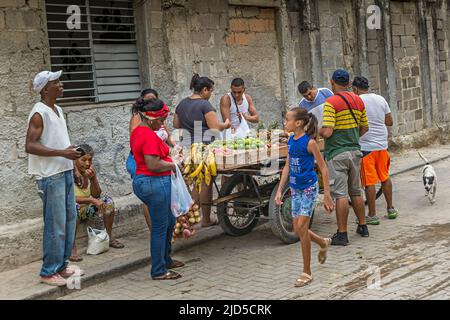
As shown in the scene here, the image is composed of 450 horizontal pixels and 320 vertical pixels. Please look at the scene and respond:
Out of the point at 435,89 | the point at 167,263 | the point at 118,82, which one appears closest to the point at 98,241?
the point at 167,263

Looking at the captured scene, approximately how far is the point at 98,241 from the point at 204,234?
1355mm

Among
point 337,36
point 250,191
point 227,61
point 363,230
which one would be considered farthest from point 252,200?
point 337,36

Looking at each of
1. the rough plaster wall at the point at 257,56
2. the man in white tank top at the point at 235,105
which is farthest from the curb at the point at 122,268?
the rough plaster wall at the point at 257,56

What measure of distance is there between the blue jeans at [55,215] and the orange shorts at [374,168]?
3.88 m

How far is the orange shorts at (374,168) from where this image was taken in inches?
315

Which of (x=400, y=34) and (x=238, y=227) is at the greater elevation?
(x=400, y=34)

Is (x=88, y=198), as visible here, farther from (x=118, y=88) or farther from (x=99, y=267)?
(x=118, y=88)

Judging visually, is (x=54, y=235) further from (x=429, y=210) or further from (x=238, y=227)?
(x=429, y=210)

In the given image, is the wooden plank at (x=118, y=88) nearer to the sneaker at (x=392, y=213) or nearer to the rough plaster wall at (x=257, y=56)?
the rough plaster wall at (x=257, y=56)

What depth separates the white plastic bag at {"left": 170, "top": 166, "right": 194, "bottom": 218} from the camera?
19.5 ft

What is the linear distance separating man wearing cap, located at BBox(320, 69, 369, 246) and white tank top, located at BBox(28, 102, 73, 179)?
279 cm

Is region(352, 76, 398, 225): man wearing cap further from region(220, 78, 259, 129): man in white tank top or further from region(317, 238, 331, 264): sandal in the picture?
region(317, 238, 331, 264): sandal

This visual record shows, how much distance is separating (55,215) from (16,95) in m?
1.75

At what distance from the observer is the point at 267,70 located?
35.4 ft
